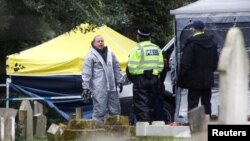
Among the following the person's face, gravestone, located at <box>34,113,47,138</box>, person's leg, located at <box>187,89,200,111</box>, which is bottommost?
gravestone, located at <box>34,113,47,138</box>

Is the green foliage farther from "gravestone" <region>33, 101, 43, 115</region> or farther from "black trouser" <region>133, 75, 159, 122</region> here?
"gravestone" <region>33, 101, 43, 115</region>

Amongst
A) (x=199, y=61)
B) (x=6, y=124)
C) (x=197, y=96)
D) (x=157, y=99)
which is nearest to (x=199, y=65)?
(x=199, y=61)

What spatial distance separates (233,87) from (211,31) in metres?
11.3

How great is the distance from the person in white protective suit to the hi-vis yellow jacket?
23.5 inches

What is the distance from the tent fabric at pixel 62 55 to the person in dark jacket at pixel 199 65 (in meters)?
4.72

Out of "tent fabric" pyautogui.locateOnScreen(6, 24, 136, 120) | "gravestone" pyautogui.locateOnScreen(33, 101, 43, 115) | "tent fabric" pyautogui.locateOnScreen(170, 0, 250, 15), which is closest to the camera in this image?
"tent fabric" pyautogui.locateOnScreen(170, 0, 250, 15)

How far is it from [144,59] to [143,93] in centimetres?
59

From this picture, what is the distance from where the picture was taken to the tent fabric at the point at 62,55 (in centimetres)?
1764

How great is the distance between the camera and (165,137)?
21.2ft

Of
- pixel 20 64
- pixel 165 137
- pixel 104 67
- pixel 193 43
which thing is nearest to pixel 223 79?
pixel 165 137

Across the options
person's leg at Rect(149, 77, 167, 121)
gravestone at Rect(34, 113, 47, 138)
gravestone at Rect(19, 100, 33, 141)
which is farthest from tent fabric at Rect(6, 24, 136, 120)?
person's leg at Rect(149, 77, 167, 121)

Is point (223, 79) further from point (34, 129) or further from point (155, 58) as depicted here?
point (34, 129)

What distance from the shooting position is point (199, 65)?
12.8 metres

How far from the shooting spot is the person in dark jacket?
12.6 meters
